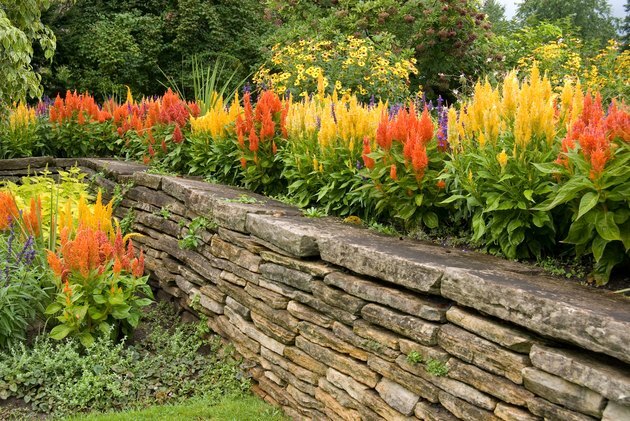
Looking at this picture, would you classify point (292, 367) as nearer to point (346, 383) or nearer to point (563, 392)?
point (346, 383)

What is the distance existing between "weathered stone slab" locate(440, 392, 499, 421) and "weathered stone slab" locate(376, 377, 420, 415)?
0.74 feet

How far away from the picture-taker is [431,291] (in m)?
3.32

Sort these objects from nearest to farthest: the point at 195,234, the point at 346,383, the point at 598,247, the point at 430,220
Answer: the point at 598,247 → the point at 346,383 → the point at 430,220 → the point at 195,234

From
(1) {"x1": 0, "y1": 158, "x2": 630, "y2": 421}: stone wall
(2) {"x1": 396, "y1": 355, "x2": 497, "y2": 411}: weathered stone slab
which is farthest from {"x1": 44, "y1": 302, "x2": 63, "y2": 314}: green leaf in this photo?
(2) {"x1": 396, "y1": 355, "x2": 497, "y2": 411}: weathered stone slab

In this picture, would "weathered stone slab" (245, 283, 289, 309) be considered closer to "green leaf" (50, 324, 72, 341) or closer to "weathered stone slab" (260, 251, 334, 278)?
"weathered stone slab" (260, 251, 334, 278)

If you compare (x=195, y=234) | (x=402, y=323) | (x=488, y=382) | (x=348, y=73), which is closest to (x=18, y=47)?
(x=195, y=234)

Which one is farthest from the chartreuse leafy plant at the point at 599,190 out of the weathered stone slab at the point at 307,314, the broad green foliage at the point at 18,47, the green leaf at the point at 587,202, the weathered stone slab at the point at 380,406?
the broad green foliage at the point at 18,47

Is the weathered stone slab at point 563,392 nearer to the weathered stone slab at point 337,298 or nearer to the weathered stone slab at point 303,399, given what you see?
the weathered stone slab at point 337,298

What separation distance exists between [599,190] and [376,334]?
55.0 inches

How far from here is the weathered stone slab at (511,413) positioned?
2769 millimetres

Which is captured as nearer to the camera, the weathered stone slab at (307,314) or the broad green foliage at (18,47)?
the weathered stone slab at (307,314)

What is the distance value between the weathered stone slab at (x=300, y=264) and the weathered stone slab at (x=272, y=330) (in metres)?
0.45

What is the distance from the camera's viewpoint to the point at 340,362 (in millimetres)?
3926

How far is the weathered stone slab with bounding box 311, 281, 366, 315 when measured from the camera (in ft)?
12.4
